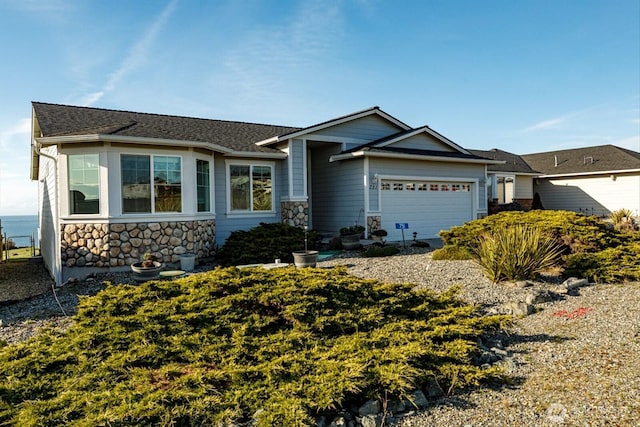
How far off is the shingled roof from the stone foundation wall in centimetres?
403

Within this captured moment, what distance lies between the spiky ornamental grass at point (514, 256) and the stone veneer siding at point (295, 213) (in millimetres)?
6642

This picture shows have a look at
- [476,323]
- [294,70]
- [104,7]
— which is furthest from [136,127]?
[476,323]

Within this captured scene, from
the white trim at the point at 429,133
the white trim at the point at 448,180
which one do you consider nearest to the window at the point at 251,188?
the white trim at the point at 448,180

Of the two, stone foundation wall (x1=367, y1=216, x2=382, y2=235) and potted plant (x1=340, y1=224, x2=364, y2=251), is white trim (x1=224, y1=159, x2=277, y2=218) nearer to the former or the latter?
potted plant (x1=340, y1=224, x2=364, y2=251)

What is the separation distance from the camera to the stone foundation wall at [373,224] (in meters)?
13.7

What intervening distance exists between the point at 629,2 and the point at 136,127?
13099 millimetres

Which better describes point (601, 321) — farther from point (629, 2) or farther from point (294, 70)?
point (294, 70)

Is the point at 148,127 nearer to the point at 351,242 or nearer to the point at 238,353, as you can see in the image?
the point at 351,242

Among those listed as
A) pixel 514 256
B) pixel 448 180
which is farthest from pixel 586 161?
pixel 514 256

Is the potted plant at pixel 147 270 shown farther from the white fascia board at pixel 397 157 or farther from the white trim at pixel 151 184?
the white fascia board at pixel 397 157

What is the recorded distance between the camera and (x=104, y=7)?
1029 centimetres

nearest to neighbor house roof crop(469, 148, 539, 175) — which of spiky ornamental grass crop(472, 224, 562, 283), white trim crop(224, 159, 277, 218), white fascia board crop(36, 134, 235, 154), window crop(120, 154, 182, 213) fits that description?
white trim crop(224, 159, 277, 218)

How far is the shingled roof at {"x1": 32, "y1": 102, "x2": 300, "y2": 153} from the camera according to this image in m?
9.95

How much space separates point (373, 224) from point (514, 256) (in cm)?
648
